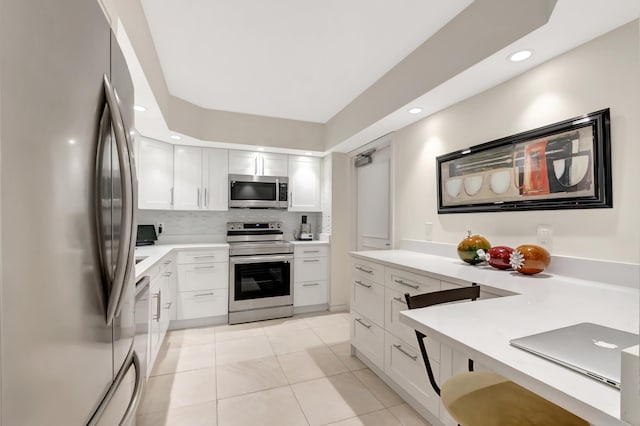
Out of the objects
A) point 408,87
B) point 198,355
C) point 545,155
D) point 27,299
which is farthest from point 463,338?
point 198,355

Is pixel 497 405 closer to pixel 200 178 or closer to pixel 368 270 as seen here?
pixel 368 270

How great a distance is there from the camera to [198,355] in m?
2.57

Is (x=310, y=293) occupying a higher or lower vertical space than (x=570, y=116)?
lower

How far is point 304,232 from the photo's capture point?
4.14 m

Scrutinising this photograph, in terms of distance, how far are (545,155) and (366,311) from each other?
1606 millimetres

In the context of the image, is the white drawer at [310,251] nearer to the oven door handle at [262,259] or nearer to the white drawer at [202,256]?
the oven door handle at [262,259]

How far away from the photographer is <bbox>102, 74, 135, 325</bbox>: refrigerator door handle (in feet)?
2.55

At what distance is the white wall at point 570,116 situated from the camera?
128 cm

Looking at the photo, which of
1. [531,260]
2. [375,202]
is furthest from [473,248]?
[375,202]

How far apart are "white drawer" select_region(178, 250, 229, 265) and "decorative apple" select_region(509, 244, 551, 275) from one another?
284 cm

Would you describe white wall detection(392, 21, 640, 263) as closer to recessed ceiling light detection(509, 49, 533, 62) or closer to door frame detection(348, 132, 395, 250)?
recessed ceiling light detection(509, 49, 533, 62)

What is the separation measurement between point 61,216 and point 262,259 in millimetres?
2931

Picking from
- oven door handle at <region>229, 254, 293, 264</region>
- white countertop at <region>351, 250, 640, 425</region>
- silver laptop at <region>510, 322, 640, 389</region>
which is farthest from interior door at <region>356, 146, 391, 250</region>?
silver laptop at <region>510, 322, 640, 389</region>

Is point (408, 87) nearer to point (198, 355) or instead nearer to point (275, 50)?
point (275, 50)
